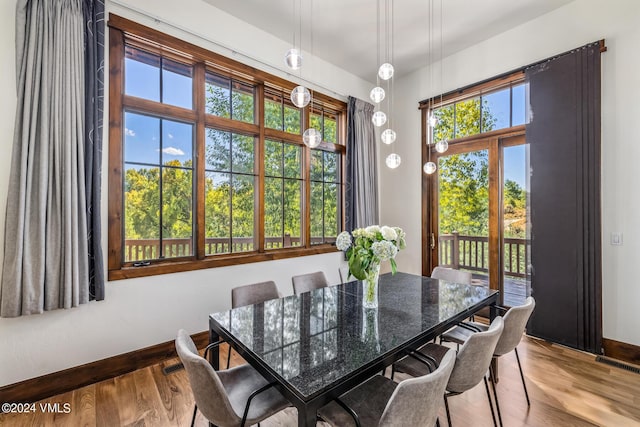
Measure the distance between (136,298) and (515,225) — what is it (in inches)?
162

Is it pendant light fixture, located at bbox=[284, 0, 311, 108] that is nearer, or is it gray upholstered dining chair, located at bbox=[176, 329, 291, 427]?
gray upholstered dining chair, located at bbox=[176, 329, 291, 427]

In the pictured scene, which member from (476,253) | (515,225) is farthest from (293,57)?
(476,253)

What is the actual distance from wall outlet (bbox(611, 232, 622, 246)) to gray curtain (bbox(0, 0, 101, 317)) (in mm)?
4539

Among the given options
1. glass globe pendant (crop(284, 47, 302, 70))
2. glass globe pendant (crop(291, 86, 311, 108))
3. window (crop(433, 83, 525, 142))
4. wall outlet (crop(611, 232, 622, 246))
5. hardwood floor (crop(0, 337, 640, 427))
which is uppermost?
window (crop(433, 83, 525, 142))

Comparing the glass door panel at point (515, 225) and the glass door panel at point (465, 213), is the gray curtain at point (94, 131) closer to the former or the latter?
the glass door panel at point (465, 213)

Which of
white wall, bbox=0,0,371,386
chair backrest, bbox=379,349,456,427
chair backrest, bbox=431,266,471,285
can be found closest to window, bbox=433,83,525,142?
chair backrest, bbox=431,266,471,285

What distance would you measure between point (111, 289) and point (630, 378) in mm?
4303

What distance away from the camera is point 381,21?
10.4 feet

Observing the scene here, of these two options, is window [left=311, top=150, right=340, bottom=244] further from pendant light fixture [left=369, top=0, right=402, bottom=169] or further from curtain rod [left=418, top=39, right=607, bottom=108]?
curtain rod [left=418, top=39, right=607, bottom=108]

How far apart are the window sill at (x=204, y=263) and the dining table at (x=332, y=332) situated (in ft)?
3.87

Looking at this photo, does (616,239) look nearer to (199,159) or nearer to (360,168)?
(360,168)

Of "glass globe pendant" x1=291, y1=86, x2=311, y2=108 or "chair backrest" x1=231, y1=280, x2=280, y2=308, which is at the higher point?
"glass globe pendant" x1=291, y1=86, x2=311, y2=108

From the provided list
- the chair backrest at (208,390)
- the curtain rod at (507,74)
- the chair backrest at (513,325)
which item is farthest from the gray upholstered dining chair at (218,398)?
the curtain rod at (507,74)

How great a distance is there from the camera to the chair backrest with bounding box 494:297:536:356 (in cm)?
175
